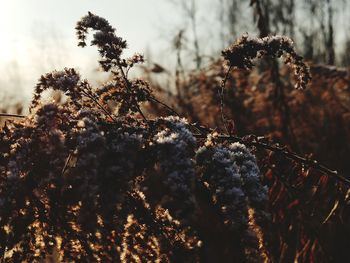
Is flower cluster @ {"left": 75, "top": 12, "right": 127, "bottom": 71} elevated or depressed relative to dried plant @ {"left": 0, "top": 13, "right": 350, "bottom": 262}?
elevated

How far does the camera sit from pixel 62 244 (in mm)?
2082

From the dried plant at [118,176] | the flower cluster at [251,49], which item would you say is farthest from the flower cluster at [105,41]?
the flower cluster at [251,49]

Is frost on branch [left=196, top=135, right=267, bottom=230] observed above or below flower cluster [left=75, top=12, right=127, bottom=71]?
below

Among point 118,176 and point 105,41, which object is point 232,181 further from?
point 105,41

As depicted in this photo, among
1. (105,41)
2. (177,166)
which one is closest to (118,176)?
(177,166)

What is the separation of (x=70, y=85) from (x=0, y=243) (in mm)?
646

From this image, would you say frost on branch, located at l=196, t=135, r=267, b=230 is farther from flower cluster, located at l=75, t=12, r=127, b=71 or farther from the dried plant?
flower cluster, located at l=75, t=12, r=127, b=71

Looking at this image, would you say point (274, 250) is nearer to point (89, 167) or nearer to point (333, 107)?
point (89, 167)

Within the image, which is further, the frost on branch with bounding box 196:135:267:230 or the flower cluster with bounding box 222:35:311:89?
the flower cluster with bounding box 222:35:311:89

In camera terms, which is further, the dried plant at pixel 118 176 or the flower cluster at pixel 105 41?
the flower cluster at pixel 105 41

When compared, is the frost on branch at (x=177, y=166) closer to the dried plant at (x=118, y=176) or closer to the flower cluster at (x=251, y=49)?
the dried plant at (x=118, y=176)

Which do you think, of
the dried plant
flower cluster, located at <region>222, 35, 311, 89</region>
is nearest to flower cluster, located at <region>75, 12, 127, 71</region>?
the dried plant

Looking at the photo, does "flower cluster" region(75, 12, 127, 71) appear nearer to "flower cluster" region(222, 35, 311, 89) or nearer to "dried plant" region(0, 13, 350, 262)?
"dried plant" region(0, 13, 350, 262)

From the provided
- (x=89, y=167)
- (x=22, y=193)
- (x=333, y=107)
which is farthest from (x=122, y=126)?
(x=333, y=107)
